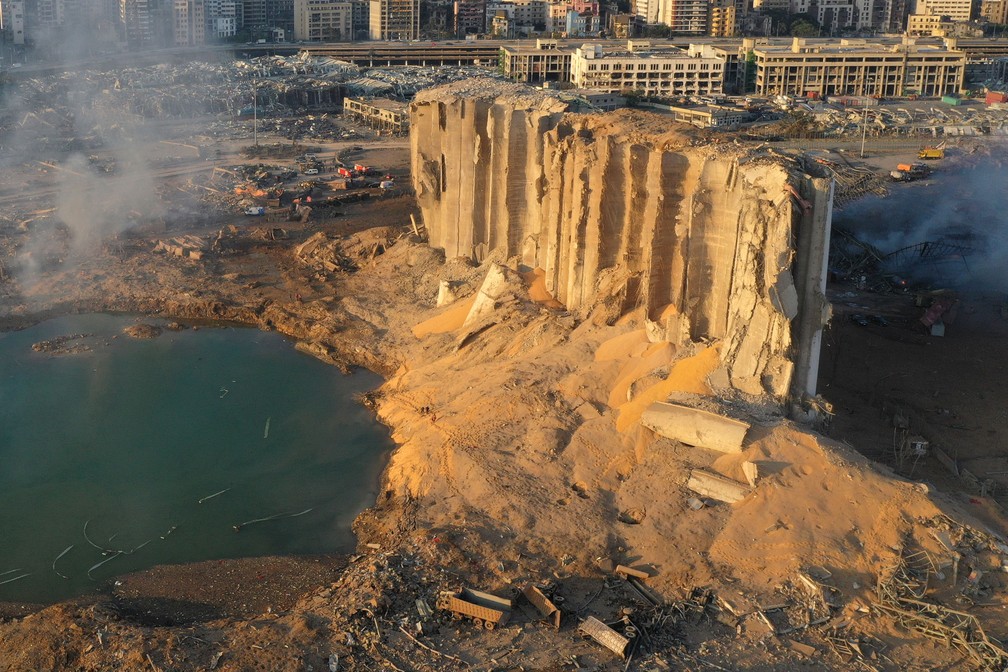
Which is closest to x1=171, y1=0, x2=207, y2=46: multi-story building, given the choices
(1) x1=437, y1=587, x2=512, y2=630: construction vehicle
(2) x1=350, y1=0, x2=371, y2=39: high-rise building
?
(2) x1=350, y1=0, x2=371, y2=39: high-rise building

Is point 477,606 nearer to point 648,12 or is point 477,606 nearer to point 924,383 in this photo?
point 924,383

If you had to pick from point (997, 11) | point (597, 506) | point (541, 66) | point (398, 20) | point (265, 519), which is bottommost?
point (265, 519)

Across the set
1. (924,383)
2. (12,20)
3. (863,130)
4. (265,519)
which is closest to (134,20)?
(12,20)

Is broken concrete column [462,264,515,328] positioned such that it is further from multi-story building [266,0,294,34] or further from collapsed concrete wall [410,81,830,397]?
multi-story building [266,0,294,34]

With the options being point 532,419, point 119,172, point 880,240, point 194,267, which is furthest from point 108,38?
point 532,419

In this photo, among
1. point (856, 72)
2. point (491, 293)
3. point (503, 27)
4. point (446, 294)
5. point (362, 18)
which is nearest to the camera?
point (491, 293)
